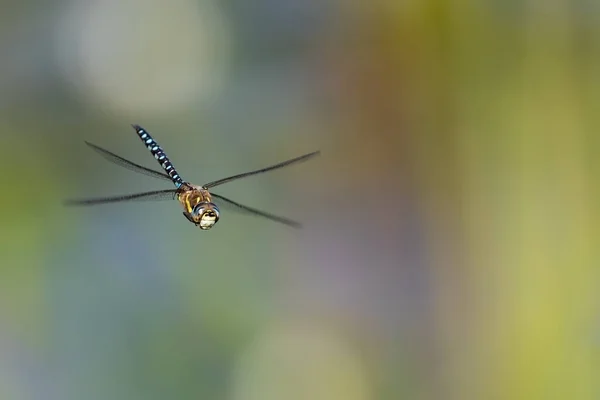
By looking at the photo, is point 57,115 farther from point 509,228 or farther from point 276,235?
point 509,228

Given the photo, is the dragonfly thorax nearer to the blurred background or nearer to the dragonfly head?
the dragonfly head

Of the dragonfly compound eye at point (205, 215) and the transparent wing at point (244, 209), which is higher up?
the dragonfly compound eye at point (205, 215)

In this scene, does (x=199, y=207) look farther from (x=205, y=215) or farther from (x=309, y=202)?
(x=309, y=202)

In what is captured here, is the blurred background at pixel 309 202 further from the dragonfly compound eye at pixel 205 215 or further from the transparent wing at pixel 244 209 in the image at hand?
the dragonfly compound eye at pixel 205 215

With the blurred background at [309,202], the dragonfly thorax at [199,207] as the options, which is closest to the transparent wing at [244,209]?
the dragonfly thorax at [199,207]

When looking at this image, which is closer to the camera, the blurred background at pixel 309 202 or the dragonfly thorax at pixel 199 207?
the dragonfly thorax at pixel 199 207

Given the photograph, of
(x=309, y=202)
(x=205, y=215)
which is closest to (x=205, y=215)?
(x=205, y=215)

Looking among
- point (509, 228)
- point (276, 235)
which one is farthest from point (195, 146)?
point (509, 228)
